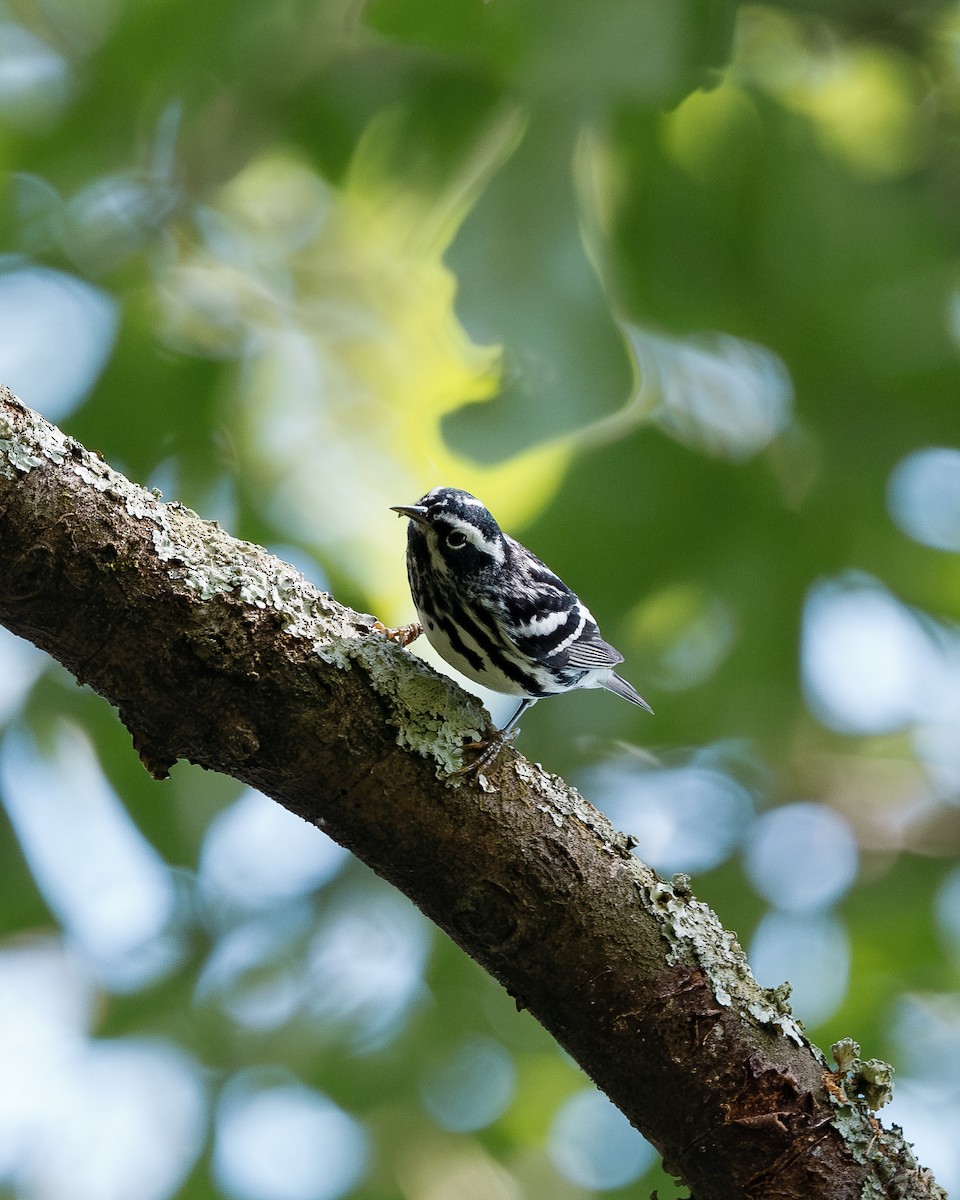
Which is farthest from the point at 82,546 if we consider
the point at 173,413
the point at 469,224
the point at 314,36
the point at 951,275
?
the point at 951,275

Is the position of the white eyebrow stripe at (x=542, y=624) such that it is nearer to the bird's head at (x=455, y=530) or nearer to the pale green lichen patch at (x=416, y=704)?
the bird's head at (x=455, y=530)

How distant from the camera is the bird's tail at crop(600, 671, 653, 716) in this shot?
2.58m

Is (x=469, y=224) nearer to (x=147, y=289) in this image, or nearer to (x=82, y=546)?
(x=147, y=289)

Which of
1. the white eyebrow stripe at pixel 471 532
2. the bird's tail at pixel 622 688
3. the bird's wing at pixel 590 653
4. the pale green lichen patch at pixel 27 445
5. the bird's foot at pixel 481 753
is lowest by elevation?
the bird's tail at pixel 622 688

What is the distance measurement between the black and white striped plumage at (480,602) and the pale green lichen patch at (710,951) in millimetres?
498

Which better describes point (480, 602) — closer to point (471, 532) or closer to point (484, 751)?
point (471, 532)

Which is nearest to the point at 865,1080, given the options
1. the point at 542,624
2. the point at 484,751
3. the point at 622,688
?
the point at 484,751

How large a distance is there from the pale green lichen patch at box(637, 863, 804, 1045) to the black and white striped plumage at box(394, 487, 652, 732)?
0.50m

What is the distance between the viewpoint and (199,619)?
134 cm

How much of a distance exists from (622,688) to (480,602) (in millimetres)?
741

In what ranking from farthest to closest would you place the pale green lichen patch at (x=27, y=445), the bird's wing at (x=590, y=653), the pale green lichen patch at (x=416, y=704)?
the bird's wing at (x=590, y=653), the pale green lichen patch at (x=416, y=704), the pale green lichen patch at (x=27, y=445)

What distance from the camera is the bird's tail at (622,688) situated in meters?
2.58

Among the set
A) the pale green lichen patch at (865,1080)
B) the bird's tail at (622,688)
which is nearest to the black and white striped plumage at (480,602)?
the bird's tail at (622,688)

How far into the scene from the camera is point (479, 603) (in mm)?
2012
